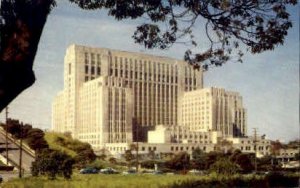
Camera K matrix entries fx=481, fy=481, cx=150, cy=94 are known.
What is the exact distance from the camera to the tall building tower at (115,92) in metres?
86.0

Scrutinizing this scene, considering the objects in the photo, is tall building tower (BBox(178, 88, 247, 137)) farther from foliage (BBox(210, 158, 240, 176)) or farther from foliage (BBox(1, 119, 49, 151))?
foliage (BBox(210, 158, 240, 176))

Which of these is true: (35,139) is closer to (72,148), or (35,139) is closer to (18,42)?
(72,148)

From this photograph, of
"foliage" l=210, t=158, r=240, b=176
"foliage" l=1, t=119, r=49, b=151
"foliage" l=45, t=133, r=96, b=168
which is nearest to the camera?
"foliage" l=210, t=158, r=240, b=176

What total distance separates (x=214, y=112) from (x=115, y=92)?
21.8 m

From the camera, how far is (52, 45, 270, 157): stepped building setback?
8606 centimetres

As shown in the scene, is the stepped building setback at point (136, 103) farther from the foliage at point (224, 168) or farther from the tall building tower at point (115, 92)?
the foliage at point (224, 168)

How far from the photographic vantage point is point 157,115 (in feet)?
334

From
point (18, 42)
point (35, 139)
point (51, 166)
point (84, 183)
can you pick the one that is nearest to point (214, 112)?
point (35, 139)

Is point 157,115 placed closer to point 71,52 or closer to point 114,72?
point 114,72

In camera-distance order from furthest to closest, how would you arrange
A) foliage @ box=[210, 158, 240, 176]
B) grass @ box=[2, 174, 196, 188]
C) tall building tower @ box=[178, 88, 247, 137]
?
1. tall building tower @ box=[178, 88, 247, 137]
2. foliage @ box=[210, 158, 240, 176]
3. grass @ box=[2, 174, 196, 188]

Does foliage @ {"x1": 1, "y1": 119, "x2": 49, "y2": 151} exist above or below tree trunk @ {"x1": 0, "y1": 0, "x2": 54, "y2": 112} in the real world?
below

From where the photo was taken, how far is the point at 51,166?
70.9 feet

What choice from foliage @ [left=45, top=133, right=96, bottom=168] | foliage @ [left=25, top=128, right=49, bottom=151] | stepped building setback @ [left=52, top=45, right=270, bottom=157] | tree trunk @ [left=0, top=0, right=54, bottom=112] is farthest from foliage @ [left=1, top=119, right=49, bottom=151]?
stepped building setback @ [left=52, top=45, right=270, bottom=157]

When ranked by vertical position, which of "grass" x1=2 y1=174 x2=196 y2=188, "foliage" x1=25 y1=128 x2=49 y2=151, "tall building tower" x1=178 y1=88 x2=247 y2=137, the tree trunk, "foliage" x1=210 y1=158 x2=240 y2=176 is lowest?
"grass" x1=2 y1=174 x2=196 y2=188
